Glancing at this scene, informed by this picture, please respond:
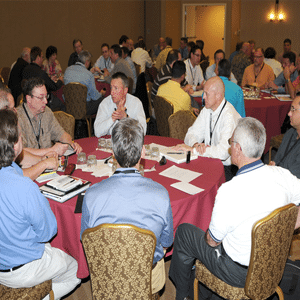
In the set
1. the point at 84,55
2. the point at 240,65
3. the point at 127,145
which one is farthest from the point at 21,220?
the point at 240,65

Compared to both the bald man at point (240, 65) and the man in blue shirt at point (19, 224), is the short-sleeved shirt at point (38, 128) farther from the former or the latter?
the bald man at point (240, 65)

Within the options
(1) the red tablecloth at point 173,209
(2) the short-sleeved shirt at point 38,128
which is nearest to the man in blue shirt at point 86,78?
(2) the short-sleeved shirt at point 38,128

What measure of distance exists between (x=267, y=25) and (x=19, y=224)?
529 inches

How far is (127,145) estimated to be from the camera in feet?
6.16

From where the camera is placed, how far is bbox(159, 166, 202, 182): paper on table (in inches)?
105

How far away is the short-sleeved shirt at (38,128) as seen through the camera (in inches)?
132

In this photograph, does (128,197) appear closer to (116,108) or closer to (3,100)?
(3,100)

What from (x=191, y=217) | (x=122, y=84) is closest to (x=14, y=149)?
(x=191, y=217)

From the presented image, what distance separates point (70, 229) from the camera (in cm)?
234

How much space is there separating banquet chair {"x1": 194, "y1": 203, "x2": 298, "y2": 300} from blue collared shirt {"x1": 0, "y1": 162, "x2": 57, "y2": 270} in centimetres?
111

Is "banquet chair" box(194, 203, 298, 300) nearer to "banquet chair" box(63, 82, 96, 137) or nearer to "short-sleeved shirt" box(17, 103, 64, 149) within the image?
"short-sleeved shirt" box(17, 103, 64, 149)

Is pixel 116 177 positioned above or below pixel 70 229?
above

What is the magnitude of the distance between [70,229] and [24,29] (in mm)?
8696

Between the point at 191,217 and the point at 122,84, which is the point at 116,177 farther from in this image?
the point at 122,84
